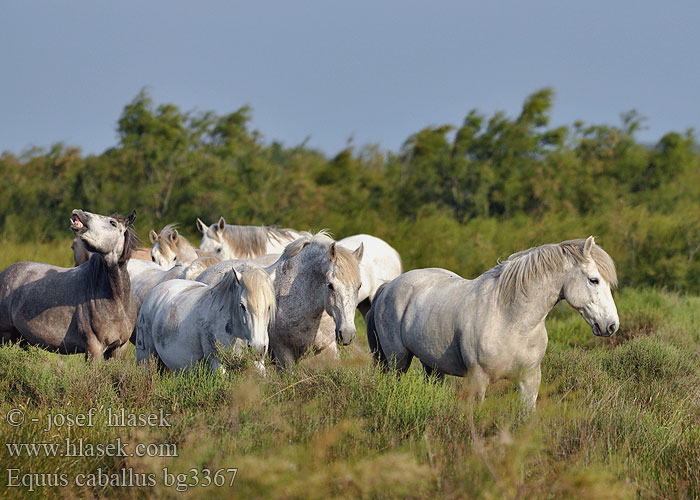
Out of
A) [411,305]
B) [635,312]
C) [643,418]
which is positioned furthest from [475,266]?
[643,418]

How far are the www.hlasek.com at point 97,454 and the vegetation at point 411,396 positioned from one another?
0.10ft

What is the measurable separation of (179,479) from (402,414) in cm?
166

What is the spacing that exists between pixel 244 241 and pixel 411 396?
672 cm

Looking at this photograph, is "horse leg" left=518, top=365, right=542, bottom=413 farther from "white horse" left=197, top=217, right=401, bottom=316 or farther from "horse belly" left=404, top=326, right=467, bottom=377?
"white horse" left=197, top=217, right=401, bottom=316

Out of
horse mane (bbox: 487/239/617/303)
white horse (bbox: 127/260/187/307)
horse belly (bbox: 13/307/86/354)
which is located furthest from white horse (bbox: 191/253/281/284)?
horse mane (bbox: 487/239/617/303)

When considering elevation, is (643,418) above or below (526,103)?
below

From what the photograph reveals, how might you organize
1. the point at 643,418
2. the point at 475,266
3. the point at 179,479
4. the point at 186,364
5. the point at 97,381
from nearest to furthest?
1. the point at 179,479
2. the point at 643,418
3. the point at 97,381
4. the point at 186,364
5. the point at 475,266

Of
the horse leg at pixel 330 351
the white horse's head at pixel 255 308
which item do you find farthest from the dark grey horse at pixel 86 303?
the horse leg at pixel 330 351

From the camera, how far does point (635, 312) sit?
11.8m

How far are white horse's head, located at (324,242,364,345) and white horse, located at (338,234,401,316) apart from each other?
420 centimetres

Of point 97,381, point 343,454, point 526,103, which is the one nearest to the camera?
point 343,454

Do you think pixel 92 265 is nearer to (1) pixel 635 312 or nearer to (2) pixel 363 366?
(2) pixel 363 366

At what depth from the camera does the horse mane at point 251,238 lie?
1154 cm

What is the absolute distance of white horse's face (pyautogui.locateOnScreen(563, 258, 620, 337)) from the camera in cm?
587
